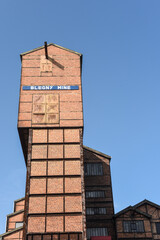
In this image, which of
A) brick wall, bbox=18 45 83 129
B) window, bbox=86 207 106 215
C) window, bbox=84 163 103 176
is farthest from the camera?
window, bbox=84 163 103 176

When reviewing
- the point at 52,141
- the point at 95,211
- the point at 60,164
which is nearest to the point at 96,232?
the point at 95,211

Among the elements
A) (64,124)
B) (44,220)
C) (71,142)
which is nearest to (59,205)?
(44,220)

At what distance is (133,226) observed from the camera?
96.7 feet

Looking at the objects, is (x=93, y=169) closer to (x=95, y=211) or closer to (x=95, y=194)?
(x=95, y=194)

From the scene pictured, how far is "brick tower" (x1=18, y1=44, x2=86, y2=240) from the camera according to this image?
2148 centimetres

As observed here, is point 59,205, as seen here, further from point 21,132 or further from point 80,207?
point 21,132

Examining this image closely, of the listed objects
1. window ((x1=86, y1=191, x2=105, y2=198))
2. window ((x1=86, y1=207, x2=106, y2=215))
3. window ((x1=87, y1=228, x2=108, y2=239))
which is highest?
window ((x1=86, y1=191, x2=105, y2=198))

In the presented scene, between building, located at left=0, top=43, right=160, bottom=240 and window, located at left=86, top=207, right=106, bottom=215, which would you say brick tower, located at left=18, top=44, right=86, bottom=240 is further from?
window, located at left=86, top=207, right=106, bottom=215

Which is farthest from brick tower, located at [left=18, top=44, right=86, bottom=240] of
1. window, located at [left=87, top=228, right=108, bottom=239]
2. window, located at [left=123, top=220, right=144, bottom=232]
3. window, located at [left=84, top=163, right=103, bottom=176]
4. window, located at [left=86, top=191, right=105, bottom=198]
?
window, located at [left=123, top=220, right=144, bottom=232]

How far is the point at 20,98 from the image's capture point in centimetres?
2627

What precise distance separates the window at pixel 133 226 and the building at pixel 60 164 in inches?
12.3

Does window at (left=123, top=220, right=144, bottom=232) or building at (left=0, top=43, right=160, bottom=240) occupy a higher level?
building at (left=0, top=43, right=160, bottom=240)

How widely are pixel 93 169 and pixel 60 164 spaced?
921 cm

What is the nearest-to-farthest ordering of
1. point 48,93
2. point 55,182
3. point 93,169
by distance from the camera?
point 55,182 → point 48,93 → point 93,169
